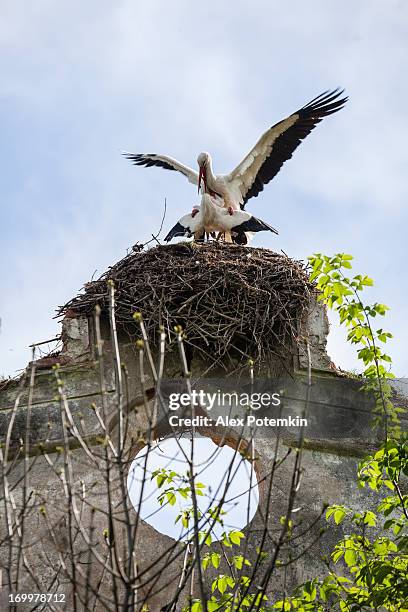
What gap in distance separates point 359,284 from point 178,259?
2.23 metres

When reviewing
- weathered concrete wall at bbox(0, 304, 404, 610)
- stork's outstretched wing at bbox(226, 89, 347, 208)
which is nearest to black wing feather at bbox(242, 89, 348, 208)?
stork's outstretched wing at bbox(226, 89, 347, 208)

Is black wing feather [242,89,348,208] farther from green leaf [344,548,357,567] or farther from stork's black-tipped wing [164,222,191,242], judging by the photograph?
green leaf [344,548,357,567]

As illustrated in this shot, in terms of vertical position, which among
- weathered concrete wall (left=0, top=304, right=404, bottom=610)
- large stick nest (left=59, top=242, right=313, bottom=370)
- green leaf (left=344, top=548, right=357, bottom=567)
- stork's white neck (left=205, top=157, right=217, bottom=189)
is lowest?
green leaf (left=344, top=548, right=357, bottom=567)

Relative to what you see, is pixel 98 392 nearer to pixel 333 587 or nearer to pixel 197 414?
pixel 197 414

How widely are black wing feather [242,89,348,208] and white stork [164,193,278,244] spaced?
0.54 meters

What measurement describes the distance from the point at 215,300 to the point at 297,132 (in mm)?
2787

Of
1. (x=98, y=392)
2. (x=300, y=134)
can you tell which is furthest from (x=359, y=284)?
(x=300, y=134)

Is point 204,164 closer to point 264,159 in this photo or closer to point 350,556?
point 264,159

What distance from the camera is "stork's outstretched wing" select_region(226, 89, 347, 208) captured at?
9.75 metres

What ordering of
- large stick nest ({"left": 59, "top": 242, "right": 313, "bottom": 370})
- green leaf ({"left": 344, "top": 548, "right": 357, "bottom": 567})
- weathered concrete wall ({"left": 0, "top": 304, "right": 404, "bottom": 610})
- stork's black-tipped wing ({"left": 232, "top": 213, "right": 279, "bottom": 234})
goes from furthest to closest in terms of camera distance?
stork's black-tipped wing ({"left": 232, "top": 213, "right": 279, "bottom": 234}), large stick nest ({"left": 59, "top": 242, "right": 313, "bottom": 370}), weathered concrete wall ({"left": 0, "top": 304, "right": 404, "bottom": 610}), green leaf ({"left": 344, "top": 548, "right": 357, "bottom": 567})

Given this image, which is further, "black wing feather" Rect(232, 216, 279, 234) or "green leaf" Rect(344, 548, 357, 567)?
"black wing feather" Rect(232, 216, 279, 234)

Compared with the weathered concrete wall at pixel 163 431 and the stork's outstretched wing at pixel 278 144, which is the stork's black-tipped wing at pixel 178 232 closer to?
the stork's outstretched wing at pixel 278 144

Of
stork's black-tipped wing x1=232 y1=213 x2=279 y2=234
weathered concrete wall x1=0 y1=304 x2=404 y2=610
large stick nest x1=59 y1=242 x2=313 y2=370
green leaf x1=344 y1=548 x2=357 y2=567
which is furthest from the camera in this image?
stork's black-tipped wing x1=232 y1=213 x2=279 y2=234

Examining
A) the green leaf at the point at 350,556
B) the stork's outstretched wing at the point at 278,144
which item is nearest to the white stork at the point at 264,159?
the stork's outstretched wing at the point at 278,144
